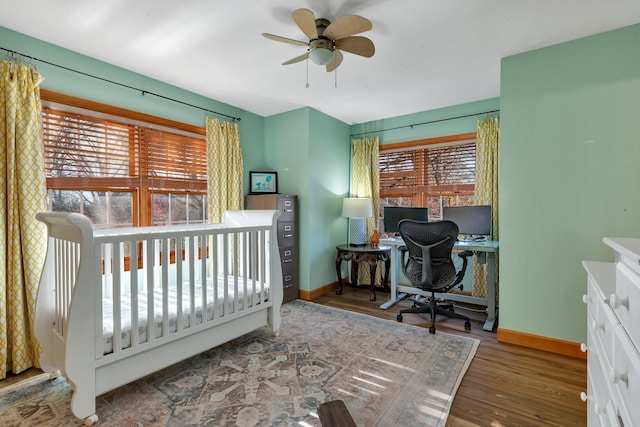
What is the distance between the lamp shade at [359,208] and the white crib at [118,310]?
1.73 metres

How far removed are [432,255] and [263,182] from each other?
2.25 meters

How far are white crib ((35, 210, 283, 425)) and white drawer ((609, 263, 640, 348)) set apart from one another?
2030mm

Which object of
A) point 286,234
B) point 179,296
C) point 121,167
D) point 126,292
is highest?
point 121,167

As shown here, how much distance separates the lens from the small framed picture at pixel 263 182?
3.88 metres

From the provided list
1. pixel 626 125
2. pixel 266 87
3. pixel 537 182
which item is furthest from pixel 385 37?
pixel 626 125

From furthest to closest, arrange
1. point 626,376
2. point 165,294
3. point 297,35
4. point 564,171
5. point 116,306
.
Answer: point 564,171 → point 297,35 → point 165,294 → point 116,306 → point 626,376

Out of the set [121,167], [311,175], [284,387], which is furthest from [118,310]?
[311,175]

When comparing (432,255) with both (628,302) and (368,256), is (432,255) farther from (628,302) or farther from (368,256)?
(628,302)

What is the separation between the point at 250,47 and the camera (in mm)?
2340

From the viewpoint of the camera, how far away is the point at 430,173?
4.03 meters

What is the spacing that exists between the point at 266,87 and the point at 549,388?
131 inches

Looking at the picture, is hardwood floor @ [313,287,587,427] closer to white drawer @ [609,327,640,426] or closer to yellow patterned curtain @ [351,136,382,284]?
white drawer @ [609,327,640,426]

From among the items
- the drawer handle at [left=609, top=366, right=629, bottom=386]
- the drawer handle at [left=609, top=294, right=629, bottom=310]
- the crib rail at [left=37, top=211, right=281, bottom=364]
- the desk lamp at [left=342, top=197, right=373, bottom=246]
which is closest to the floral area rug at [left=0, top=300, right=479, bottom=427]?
the crib rail at [left=37, top=211, right=281, bottom=364]

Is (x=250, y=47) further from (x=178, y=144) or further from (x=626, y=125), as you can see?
(x=626, y=125)
